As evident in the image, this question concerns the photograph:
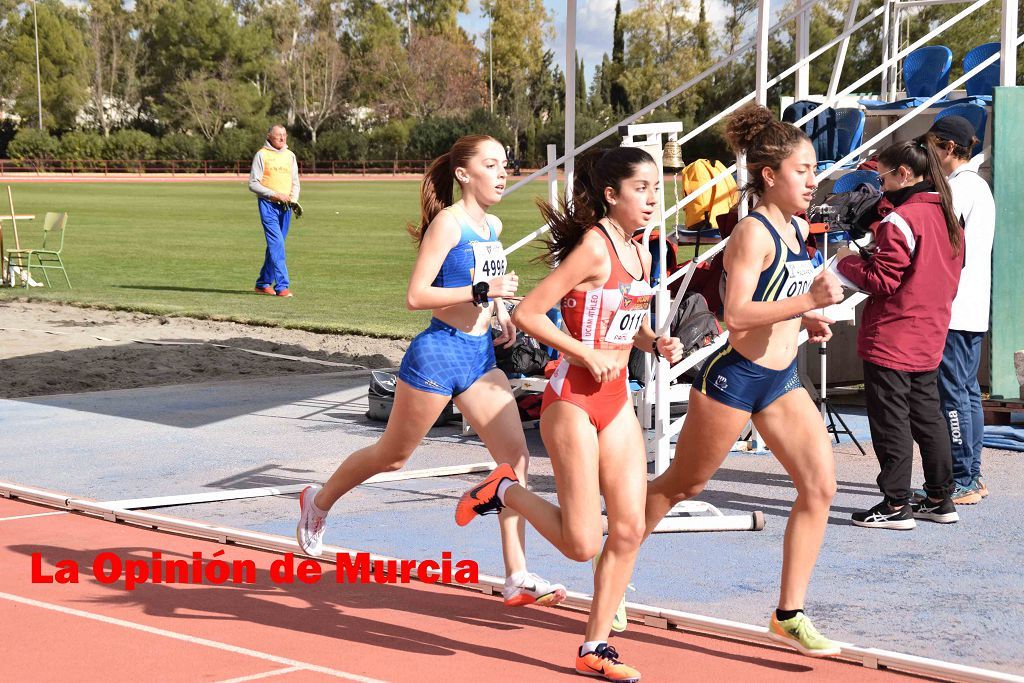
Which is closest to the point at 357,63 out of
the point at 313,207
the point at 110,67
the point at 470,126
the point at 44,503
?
the point at 110,67

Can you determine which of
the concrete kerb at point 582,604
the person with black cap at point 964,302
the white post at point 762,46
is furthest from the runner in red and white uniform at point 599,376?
the white post at point 762,46

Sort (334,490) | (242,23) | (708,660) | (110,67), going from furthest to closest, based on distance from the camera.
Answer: (242,23) → (110,67) → (334,490) → (708,660)

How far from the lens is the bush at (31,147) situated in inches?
3233

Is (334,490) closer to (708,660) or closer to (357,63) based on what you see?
(708,660)

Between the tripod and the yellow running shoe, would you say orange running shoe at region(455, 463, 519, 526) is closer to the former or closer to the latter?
the yellow running shoe

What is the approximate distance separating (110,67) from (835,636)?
111m

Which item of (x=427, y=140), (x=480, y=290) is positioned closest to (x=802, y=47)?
(x=480, y=290)

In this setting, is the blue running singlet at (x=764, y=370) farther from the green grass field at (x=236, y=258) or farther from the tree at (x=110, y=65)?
the tree at (x=110, y=65)

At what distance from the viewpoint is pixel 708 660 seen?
503cm

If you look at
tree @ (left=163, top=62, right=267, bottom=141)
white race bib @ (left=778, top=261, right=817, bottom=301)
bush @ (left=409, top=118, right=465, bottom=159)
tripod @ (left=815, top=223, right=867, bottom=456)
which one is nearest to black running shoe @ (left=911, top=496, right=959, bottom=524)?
tripod @ (left=815, top=223, right=867, bottom=456)

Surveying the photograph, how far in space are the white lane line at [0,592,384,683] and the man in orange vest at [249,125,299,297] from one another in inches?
528

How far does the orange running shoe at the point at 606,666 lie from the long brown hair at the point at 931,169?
358 cm

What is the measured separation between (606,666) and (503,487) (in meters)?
0.90

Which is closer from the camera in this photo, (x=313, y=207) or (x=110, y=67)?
(x=313, y=207)
